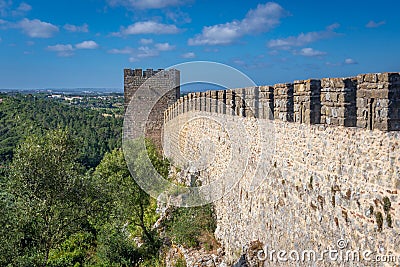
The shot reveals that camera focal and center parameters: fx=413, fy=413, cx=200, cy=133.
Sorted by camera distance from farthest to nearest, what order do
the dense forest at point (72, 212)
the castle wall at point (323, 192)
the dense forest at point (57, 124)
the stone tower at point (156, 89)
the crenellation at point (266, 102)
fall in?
the dense forest at point (57, 124) → the stone tower at point (156, 89) → the dense forest at point (72, 212) → the crenellation at point (266, 102) → the castle wall at point (323, 192)

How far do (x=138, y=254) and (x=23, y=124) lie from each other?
24.1 metres

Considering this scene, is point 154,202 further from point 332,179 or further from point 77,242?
point 332,179

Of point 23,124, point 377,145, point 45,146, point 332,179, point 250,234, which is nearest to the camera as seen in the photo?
point 377,145

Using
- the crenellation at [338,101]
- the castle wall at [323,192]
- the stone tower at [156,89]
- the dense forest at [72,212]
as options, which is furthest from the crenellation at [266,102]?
the stone tower at [156,89]

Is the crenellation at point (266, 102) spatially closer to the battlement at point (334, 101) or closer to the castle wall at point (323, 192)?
the battlement at point (334, 101)

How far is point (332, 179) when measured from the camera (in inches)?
180

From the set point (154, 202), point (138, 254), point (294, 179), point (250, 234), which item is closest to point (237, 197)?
point (250, 234)

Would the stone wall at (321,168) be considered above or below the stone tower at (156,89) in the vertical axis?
below

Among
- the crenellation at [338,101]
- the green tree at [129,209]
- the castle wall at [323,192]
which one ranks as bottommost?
the green tree at [129,209]

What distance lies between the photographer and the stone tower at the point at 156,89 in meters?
19.7

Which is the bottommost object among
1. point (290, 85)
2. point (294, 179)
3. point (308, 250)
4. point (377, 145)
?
point (308, 250)

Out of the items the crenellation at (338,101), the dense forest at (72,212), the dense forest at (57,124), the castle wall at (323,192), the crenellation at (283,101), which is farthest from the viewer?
the dense forest at (57,124)

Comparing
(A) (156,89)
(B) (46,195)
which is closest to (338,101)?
(B) (46,195)

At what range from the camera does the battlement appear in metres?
3.72
